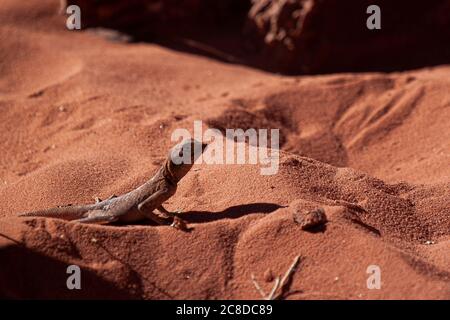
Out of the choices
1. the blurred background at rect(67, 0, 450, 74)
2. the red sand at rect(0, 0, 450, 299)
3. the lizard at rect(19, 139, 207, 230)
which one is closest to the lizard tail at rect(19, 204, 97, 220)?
the lizard at rect(19, 139, 207, 230)

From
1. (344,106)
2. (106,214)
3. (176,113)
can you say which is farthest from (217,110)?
(106,214)

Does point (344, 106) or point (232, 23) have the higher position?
point (232, 23)

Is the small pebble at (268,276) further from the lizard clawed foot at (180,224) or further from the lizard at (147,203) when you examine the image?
the lizard at (147,203)

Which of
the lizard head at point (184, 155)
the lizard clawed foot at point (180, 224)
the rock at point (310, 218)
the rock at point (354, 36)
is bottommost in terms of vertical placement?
the lizard clawed foot at point (180, 224)

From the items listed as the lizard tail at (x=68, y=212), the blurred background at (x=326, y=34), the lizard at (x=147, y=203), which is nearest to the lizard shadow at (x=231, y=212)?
the lizard at (x=147, y=203)

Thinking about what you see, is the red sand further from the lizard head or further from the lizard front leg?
the lizard head
